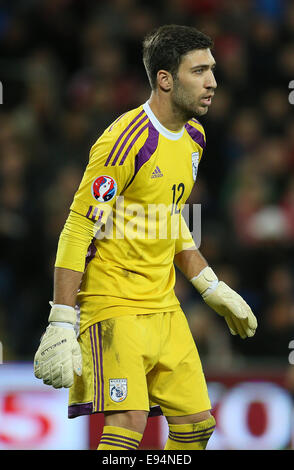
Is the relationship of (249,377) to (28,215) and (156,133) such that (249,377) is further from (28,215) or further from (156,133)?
(156,133)

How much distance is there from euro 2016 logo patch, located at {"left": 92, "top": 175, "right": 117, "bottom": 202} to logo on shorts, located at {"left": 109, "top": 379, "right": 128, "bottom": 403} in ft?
2.55

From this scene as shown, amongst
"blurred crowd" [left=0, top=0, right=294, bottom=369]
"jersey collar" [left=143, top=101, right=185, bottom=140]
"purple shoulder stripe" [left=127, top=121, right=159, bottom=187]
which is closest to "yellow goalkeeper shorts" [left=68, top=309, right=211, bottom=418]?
"purple shoulder stripe" [left=127, top=121, right=159, bottom=187]

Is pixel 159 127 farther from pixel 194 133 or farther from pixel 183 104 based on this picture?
pixel 194 133

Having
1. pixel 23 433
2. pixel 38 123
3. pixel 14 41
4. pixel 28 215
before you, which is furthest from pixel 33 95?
pixel 23 433

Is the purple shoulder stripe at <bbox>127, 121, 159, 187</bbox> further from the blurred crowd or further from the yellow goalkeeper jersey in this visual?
the blurred crowd

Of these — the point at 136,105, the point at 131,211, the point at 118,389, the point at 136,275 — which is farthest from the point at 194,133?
the point at 136,105


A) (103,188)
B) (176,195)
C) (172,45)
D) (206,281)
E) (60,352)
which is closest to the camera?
(60,352)

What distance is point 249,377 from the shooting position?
661 cm

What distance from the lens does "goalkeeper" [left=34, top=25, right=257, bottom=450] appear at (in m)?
3.63

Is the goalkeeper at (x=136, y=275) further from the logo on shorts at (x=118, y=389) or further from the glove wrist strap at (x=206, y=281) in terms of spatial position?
the glove wrist strap at (x=206, y=281)

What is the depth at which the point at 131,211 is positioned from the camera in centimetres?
380

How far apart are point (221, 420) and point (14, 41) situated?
4.44m

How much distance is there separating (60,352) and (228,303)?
3.15 feet

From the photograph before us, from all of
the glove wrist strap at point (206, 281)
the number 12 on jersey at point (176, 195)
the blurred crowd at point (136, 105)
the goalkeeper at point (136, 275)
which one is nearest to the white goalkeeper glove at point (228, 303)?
the glove wrist strap at point (206, 281)
